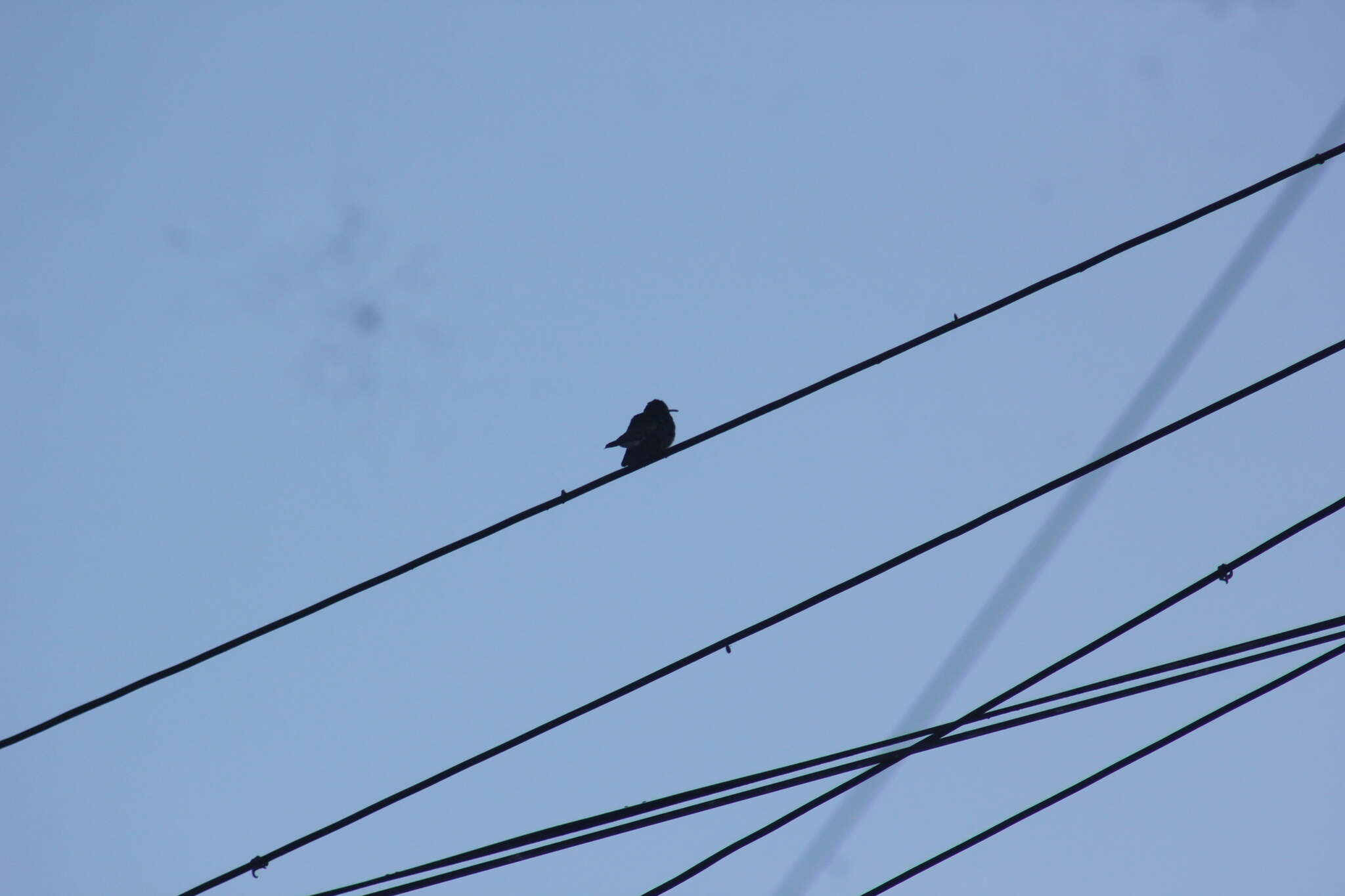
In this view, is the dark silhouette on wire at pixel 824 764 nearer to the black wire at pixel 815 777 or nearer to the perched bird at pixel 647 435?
the black wire at pixel 815 777

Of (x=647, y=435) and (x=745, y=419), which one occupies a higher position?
(x=647, y=435)

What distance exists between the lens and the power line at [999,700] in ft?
16.3

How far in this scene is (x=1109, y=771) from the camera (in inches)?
202

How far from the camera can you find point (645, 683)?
204 inches

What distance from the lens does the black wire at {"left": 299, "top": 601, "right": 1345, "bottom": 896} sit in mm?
4855

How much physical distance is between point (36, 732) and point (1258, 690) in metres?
4.78

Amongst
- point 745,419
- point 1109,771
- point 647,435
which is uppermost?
point 647,435

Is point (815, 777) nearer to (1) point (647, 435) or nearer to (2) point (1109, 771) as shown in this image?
(2) point (1109, 771)

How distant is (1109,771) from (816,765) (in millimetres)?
1102

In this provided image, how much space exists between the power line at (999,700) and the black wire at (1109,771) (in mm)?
379

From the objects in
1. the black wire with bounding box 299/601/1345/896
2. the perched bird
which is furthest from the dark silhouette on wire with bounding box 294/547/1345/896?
the perched bird

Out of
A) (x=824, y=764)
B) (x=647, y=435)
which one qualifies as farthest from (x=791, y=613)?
(x=647, y=435)

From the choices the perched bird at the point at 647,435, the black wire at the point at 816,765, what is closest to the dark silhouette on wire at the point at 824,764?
the black wire at the point at 816,765

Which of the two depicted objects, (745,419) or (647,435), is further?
(647,435)
